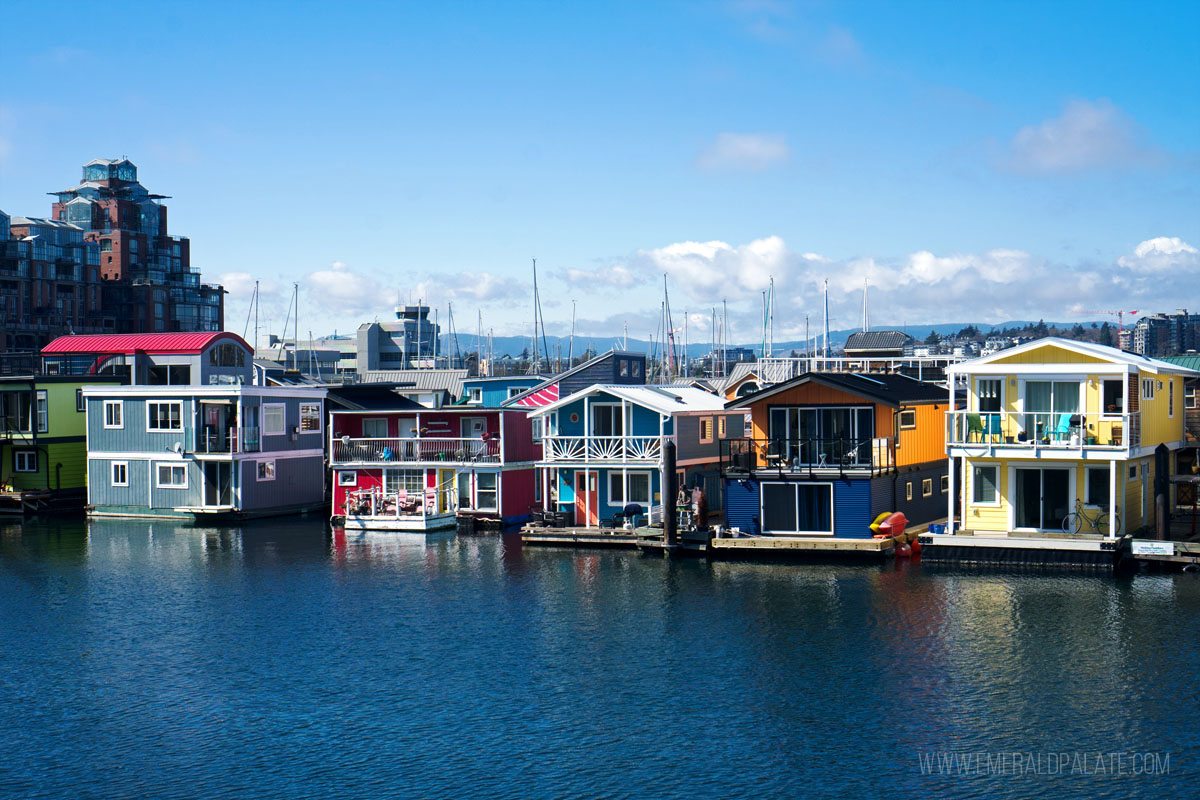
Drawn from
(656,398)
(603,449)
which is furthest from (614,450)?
(656,398)

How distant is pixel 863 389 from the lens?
46.2 metres

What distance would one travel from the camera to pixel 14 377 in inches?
2606

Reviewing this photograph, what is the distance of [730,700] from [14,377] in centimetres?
5198

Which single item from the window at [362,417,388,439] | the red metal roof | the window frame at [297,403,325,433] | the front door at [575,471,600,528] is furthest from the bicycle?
the red metal roof

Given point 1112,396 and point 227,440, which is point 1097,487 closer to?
point 1112,396

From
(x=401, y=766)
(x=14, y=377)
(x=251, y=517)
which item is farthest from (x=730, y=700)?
(x=14, y=377)

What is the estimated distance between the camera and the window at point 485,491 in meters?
57.4

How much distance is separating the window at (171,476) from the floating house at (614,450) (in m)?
19.8

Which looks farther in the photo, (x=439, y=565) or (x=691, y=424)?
(x=691, y=424)

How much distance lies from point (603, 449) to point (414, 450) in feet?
35.4

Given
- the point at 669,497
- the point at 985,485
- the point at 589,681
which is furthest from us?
the point at 669,497

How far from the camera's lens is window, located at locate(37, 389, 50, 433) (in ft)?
217

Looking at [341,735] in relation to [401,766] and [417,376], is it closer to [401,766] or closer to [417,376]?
[401,766]

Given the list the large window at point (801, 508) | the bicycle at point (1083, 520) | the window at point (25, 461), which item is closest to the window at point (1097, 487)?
the bicycle at point (1083, 520)
